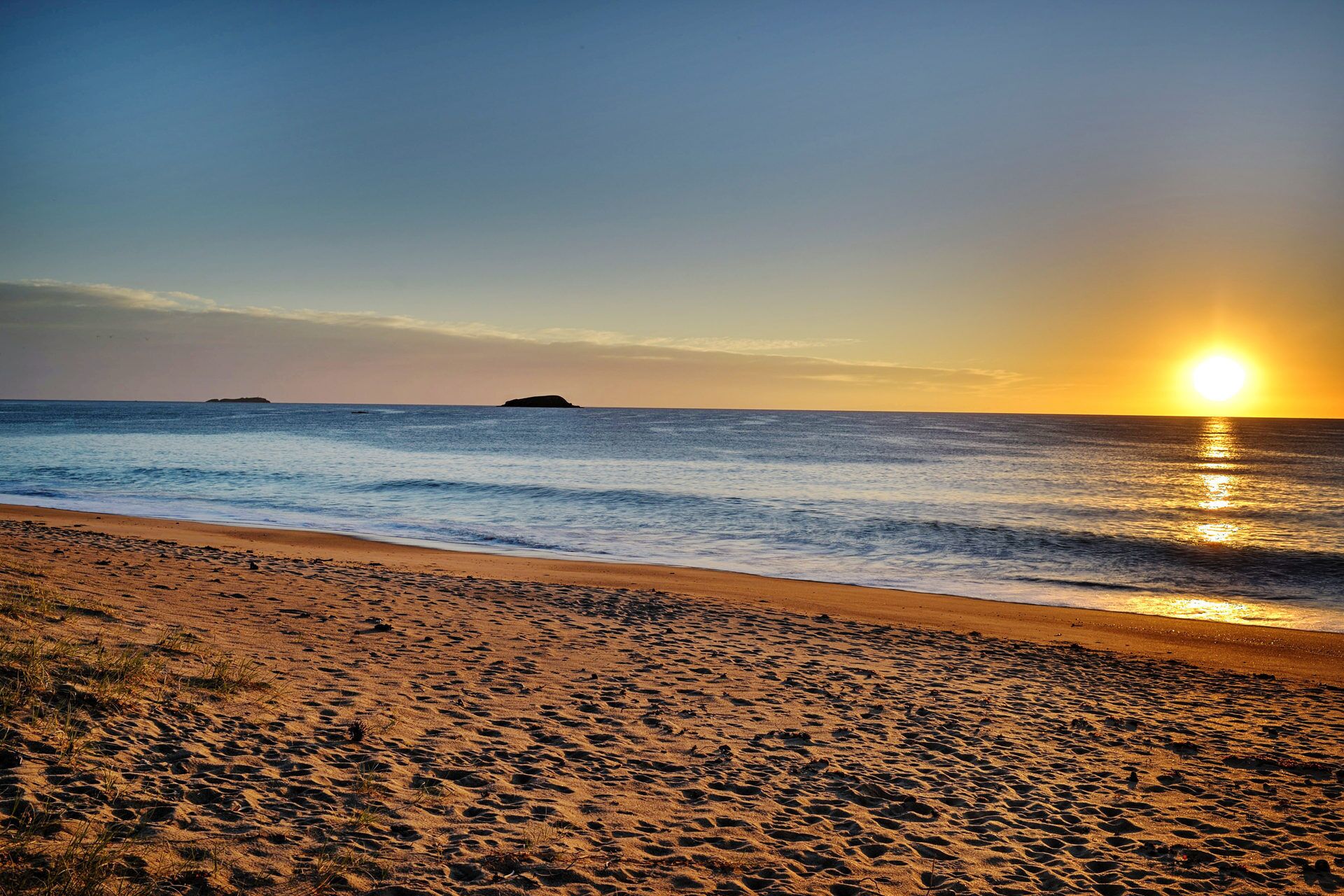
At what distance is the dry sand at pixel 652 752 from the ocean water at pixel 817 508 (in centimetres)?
789

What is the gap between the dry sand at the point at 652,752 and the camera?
497 cm

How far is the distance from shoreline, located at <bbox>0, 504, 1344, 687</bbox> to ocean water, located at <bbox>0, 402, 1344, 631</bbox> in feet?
5.00

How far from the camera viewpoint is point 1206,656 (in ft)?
41.9

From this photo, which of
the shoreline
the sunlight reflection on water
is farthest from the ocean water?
the shoreline

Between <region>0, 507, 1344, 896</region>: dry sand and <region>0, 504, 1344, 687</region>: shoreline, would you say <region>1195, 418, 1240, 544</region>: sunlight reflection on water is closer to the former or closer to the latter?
<region>0, 504, 1344, 687</region>: shoreline

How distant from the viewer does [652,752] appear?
23.2ft

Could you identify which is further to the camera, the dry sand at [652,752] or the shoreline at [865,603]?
the shoreline at [865,603]

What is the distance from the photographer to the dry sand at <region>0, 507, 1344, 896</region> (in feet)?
16.3

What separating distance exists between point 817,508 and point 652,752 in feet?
87.0

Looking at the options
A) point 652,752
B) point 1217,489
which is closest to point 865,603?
point 652,752

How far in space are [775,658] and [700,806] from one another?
491 centimetres

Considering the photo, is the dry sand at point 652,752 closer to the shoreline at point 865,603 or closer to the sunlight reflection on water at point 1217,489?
the shoreline at point 865,603

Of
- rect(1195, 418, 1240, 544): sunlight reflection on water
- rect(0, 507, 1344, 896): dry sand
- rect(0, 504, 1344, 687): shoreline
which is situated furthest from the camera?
rect(1195, 418, 1240, 544): sunlight reflection on water

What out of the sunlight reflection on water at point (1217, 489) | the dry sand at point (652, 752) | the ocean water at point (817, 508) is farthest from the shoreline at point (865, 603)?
the sunlight reflection on water at point (1217, 489)
